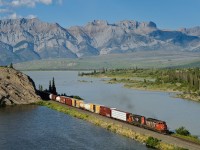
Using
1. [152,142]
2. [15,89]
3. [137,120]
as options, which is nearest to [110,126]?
[137,120]

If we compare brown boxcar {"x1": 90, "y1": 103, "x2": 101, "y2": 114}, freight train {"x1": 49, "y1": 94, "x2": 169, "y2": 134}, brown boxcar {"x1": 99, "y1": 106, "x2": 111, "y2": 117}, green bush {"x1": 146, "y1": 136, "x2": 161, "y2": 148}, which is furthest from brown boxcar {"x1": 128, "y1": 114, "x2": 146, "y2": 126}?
brown boxcar {"x1": 90, "y1": 103, "x2": 101, "y2": 114}

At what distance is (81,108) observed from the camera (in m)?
152

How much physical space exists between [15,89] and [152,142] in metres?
99.3

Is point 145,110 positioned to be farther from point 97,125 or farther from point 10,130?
point 10,130

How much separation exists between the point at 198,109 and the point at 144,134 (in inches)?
2885

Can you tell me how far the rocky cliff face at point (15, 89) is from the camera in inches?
6516

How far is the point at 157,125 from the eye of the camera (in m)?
95.4

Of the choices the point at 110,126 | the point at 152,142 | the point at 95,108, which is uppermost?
the point at 95,108

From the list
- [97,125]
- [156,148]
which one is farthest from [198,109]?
[156,148]

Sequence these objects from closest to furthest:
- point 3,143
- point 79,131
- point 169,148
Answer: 1. point 169,148
2. point 3,143
3. point 79,131

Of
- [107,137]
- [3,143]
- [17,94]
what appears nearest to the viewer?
[3,143]

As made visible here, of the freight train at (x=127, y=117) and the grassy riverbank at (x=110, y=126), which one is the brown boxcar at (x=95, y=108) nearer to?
the freight train at (x=127, y=117)

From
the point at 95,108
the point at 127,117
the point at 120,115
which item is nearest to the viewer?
the point at 127,117

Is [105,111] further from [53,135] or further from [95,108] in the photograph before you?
[53,135]
